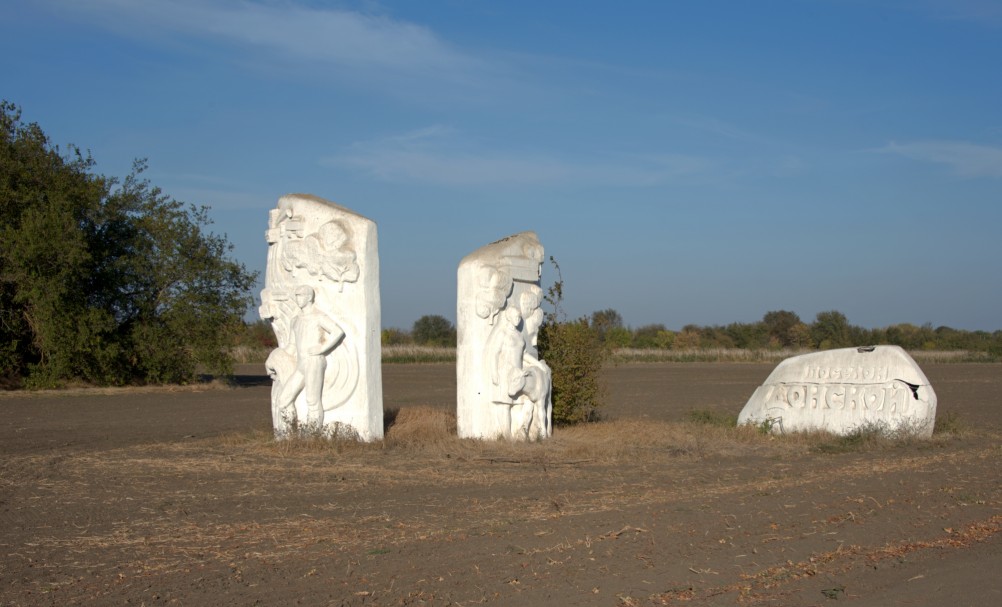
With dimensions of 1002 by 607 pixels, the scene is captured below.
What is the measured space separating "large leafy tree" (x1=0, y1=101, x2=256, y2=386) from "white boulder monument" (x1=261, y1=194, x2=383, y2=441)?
1473 centimetres

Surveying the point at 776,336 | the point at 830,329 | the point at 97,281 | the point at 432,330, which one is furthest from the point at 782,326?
the point at 97,281

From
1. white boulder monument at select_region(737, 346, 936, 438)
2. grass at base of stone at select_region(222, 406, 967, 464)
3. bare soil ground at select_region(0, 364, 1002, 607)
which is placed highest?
white boulder monument at select_region(737, 346, 936, 438)

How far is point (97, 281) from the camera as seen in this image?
1120 inches

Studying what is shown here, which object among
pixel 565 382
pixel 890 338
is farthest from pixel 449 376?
pixel 890 338

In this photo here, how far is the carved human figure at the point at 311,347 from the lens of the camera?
13133mm

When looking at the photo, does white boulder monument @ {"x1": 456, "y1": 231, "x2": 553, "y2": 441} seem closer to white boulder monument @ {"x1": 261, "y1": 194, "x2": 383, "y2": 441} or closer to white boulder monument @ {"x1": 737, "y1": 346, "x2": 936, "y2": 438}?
white boulder monument @ {"x1": 261, "y1": 194, "x2": 383, "y2": 441}

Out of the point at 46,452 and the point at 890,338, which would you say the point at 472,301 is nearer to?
the point at 46,452

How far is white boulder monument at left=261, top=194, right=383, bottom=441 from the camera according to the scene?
13180 millimetres

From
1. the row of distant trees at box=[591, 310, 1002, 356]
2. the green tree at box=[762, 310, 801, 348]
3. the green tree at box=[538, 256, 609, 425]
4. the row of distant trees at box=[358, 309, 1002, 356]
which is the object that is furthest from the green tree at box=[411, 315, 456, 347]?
the green tree at box=[538, 256, 609, 425]

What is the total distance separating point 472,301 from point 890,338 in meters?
60.1

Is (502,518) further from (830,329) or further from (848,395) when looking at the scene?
(830,329)

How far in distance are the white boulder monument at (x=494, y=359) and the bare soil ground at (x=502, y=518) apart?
48 centimetres

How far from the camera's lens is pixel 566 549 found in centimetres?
737

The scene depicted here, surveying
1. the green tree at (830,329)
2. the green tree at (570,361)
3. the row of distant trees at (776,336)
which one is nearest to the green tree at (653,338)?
the row of distant trees at (776,336)
